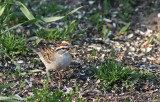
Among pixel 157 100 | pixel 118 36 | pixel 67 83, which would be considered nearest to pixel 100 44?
pixel 118 36

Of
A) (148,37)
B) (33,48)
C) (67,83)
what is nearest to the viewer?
(67,83)

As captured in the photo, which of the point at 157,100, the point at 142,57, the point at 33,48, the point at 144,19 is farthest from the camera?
the point at 144,19

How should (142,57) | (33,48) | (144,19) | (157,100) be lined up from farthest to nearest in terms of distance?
(144,19), (142,57), (33,48), (157,100)

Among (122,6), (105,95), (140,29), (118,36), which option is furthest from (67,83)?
(122,6)

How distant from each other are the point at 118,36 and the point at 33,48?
2189 mm

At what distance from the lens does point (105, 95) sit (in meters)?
4.86

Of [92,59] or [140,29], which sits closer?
[92,59]

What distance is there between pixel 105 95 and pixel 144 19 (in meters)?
3.22

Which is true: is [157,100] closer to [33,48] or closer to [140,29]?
[33,48]

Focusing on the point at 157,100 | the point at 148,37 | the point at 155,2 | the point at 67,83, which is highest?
the point at 155,2

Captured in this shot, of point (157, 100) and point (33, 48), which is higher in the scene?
point (33, 48)

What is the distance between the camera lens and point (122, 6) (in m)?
7.86

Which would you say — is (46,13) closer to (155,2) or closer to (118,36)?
(118,36)

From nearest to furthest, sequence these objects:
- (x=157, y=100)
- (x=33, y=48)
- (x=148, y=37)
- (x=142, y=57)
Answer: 1. (x=157, y=100)
2. (x=33, y=48)
3. (x=142, y=57)
4. (x=148, y=37)
